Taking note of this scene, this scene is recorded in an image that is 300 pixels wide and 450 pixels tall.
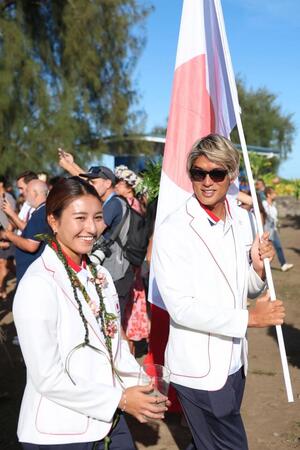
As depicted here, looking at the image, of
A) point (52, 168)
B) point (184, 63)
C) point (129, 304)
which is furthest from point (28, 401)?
point (52, 168)

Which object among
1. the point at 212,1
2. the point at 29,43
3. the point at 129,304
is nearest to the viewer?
the point at 212,1

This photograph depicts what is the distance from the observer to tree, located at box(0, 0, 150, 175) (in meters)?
20.6

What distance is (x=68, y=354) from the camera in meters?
1.83

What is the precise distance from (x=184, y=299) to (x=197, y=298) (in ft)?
0.20

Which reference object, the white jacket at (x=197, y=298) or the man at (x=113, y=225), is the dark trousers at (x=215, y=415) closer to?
the white jacket at (x=197, y=298)

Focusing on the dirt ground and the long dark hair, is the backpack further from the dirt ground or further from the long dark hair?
the long dark hair

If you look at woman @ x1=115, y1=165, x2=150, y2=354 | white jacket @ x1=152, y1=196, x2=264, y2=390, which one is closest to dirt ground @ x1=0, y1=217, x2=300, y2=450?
woman @ x1=115, y1=165, x2=150, y2=354

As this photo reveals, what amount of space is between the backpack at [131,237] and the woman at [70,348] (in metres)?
2.75

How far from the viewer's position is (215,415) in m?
2.39

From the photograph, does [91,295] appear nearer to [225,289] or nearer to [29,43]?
[225,289]

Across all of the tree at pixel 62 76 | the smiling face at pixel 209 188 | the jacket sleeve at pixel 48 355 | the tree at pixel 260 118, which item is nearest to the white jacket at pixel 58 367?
the jacket sleeve at pixel 48 355

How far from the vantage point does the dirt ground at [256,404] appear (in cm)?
405

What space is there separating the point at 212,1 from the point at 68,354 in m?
2.39

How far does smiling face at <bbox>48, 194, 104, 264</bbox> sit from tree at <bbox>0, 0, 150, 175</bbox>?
1890 cm
